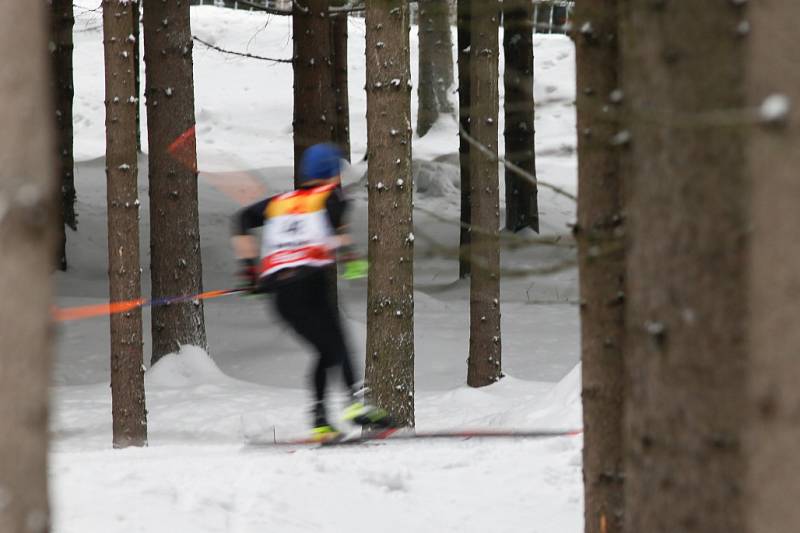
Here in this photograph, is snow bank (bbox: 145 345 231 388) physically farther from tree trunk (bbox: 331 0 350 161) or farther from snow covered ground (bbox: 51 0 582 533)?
tree trunk (bbox: 331 0 350 161)

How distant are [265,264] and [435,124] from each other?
2261 cm

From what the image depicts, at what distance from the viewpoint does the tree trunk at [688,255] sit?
246 cm

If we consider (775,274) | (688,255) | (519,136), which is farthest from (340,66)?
(775,274)

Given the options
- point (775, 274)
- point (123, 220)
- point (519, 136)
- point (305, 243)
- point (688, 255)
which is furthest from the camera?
point (519, 136)

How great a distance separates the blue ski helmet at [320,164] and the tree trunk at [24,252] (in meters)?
4.95

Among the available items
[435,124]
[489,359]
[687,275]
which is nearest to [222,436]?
[489,359]

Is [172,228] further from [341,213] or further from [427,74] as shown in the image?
[427,74]

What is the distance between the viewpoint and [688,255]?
2.52 meters

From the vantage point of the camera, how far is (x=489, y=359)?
37.9 ft

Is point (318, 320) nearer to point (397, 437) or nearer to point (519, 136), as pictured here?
point (397, 437)

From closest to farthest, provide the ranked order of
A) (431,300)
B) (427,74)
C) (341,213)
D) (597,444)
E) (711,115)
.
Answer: (711,115) < (597,444) < (341,213) < (431,300) < (427,74)

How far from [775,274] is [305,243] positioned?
15.4 ft

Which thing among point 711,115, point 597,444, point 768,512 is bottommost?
point 597,444

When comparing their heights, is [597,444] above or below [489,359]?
above
